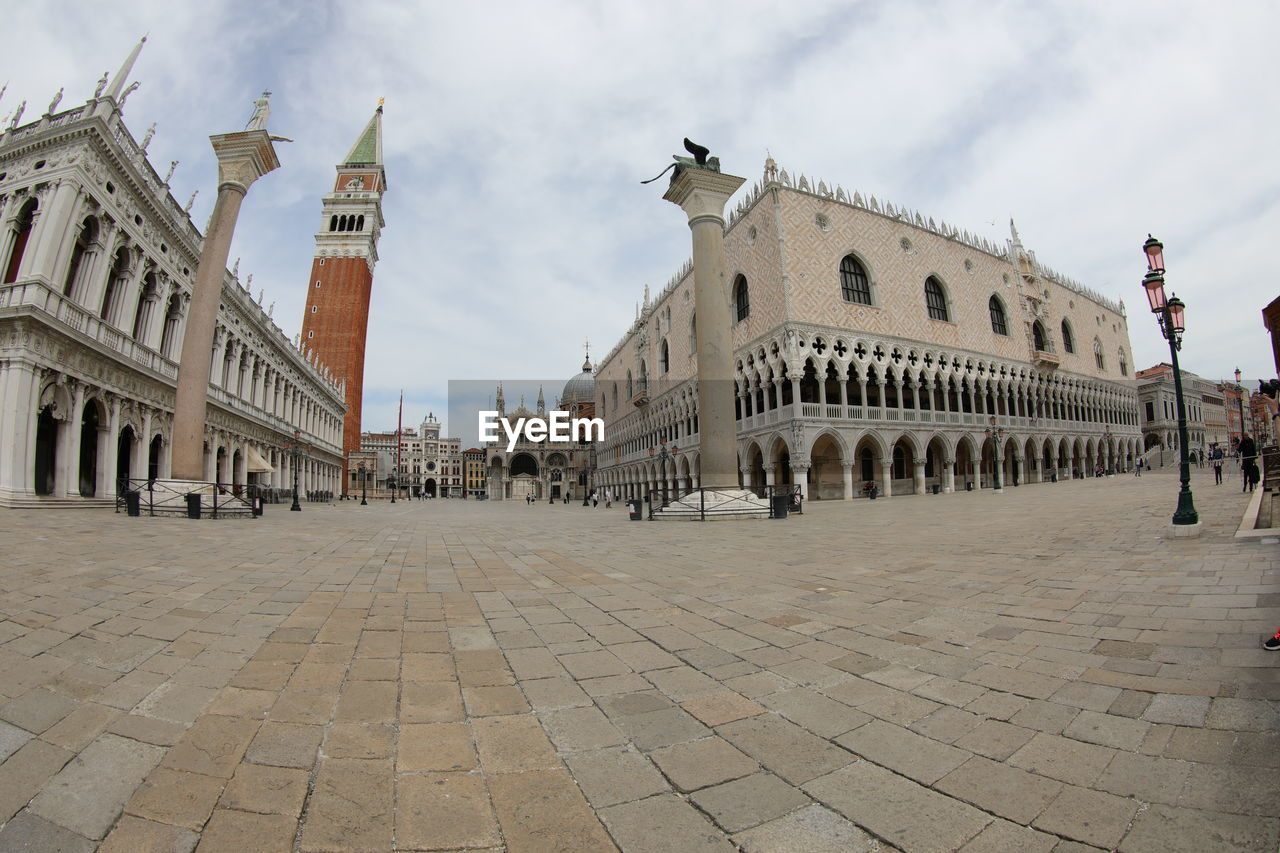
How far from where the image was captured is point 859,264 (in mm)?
32688

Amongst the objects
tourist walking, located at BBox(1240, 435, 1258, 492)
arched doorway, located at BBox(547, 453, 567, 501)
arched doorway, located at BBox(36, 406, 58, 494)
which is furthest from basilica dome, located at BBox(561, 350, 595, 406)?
tourist walking, located at BBox(1240, 435, 1258, 492)

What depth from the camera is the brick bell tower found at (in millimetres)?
62344

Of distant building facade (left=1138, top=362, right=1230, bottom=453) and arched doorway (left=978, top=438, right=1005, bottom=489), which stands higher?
distant building facade (left=1138, top=362, right=1230, bottom=453)

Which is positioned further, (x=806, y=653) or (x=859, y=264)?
(x=859, y=264)

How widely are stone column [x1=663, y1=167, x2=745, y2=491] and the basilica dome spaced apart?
64.3 m

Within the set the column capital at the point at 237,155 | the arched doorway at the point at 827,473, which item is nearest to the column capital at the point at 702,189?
the column capital at the point at 237,155

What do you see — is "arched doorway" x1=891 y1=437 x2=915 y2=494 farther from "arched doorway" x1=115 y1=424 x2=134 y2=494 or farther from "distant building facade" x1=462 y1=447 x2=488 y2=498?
"distant building facade" x1=462 y1=447 x2=488 y2=498

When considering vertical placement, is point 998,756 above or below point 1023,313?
below

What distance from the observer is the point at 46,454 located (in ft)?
60.8

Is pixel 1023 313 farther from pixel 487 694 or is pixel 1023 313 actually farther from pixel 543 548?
pixel 487 694

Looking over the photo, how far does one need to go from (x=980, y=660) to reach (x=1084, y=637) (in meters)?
0.96

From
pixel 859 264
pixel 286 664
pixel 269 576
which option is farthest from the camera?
pixel 859 264

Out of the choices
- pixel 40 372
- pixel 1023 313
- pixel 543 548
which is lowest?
pixel 543 548

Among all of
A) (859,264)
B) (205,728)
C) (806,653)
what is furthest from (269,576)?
(859,264)
